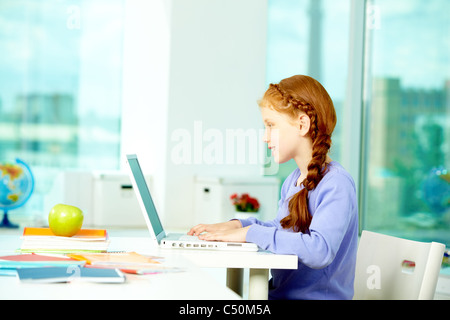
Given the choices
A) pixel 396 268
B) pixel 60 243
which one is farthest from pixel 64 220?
pixel 396 268

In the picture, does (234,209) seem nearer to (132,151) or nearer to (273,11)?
(132,151)

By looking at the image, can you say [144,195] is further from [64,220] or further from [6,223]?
[6,223]

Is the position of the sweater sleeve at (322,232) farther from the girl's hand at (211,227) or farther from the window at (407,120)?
the window at (407,120)

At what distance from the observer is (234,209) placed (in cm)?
489

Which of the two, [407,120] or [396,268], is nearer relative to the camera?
[396,268]

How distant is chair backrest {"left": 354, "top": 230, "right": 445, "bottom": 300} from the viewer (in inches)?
55.6

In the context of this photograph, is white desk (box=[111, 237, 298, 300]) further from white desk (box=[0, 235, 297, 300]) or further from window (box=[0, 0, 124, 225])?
window (box=[0, 0, 124, 225])

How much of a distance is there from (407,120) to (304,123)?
147 inches

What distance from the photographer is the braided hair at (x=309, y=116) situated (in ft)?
5.09

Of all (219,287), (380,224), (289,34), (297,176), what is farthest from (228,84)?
(219,287)

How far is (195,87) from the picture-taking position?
5125mm

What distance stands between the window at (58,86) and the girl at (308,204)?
403 centimetres

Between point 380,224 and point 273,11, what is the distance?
2.03 metres

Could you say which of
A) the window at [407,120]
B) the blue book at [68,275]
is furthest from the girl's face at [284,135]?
the window at [407,120]
